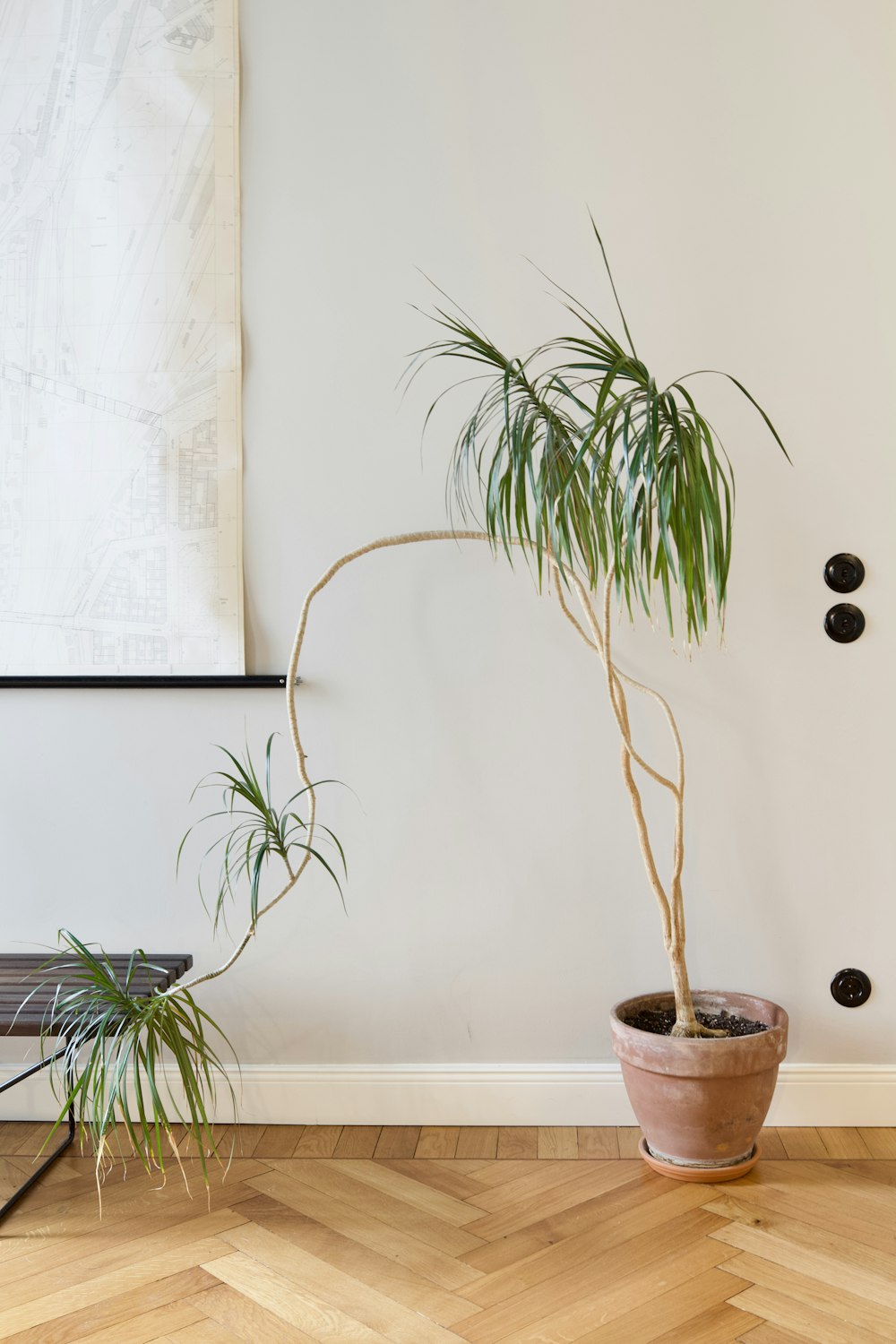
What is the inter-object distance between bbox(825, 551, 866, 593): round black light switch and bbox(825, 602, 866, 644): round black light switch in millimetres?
41

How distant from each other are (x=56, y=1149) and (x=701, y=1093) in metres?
1.32

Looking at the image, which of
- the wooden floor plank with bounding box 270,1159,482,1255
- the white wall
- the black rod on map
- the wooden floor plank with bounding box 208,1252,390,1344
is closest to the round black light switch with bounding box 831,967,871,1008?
the white wall

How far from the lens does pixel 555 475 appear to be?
180 cm

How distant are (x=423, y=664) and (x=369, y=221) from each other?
93cm

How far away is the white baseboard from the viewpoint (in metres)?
2.18

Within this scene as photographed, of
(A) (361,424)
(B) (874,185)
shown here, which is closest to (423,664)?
(A) (361,424)

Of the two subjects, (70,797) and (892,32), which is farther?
(70,797)

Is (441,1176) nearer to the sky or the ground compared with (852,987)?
nearer to the ground

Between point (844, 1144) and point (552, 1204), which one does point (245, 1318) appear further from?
point (844, 1144)

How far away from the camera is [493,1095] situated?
2.23 meters

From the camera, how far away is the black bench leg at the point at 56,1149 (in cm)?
177

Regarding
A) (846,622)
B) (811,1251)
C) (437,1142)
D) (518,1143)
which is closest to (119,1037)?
(437,1142)

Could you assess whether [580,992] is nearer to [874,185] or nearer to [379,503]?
[379,503]

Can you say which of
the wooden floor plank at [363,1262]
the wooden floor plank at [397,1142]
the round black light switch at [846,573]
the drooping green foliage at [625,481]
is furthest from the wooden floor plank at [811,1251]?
the round black light switch at [846,573]
